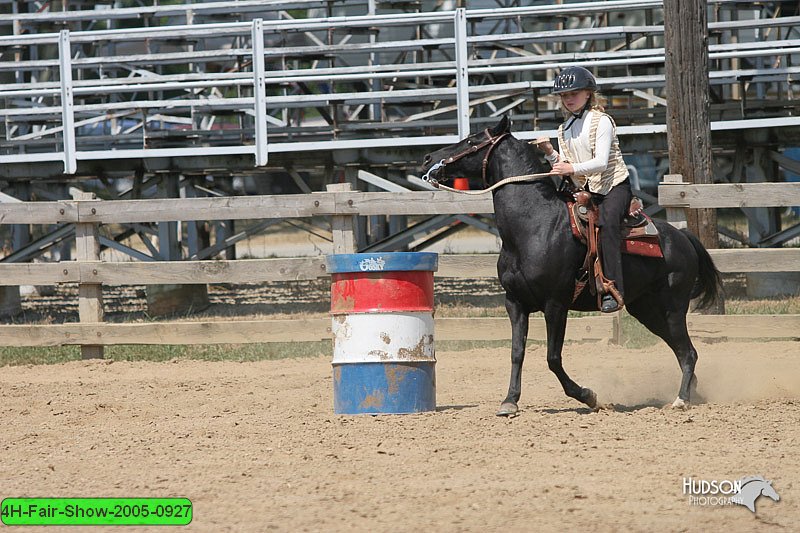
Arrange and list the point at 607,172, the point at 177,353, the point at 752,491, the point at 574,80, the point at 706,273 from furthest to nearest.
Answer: the point at 177,353 < the point at 706,273 < the point at 607,172 < the point at 574,80 < the point at 752,491

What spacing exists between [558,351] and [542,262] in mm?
628

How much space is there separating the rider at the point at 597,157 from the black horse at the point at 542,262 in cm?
22

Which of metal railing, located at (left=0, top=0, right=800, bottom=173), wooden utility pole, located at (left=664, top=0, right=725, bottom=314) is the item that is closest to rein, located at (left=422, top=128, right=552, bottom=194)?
wooden utility pole, located at (left=664, top=0, right=725, bottom=314)

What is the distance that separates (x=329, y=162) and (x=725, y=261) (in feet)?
21.0

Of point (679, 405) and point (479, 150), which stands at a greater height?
point (479, 150)

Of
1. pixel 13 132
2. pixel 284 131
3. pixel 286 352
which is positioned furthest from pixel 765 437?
pixel 13 132

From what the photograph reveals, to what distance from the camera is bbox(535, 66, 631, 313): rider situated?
7.41 meters

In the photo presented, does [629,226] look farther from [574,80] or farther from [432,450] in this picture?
[432,450]

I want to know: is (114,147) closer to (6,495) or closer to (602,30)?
(602,30)

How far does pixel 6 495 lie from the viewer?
5.70 metres

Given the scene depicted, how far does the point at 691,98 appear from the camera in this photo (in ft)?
37.6

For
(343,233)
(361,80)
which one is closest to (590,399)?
(343,233)

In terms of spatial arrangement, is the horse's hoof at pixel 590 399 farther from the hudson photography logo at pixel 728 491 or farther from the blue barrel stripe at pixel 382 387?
the hudson photography logo at pixel 728 491

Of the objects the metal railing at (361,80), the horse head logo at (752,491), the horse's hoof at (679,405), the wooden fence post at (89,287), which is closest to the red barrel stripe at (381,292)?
the horse's hoof at (679,405)
